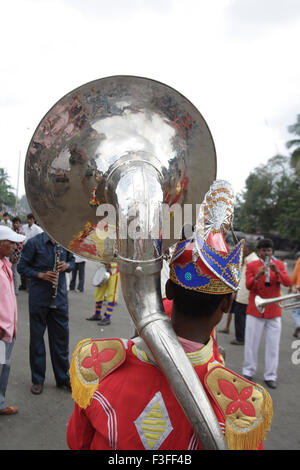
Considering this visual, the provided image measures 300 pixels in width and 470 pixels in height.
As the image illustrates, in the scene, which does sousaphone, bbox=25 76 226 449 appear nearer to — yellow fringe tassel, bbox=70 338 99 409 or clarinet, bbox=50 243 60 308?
yellow fringe tassel, bbox=70 338 99 409

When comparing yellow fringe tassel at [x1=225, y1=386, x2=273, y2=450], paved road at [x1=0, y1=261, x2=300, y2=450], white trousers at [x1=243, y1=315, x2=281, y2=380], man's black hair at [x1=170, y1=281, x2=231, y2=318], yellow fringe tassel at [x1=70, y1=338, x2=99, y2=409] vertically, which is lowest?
paved road at [x1=0, y1=261, x2=300, y2=450]

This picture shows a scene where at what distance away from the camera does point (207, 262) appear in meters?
1.20

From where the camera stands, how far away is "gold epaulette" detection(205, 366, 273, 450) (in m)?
1.13

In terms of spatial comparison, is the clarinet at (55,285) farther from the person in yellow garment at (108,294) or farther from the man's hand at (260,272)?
the person in yellow garment at (108,294)

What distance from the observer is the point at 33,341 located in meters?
3.92

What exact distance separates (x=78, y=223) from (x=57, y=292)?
2.58 meters

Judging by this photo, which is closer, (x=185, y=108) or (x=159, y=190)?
(x=159, y=190)

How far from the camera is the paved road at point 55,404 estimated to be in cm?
318

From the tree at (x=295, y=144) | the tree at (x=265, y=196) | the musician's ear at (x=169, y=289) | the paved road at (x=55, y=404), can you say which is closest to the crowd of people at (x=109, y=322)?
the musician's ear at (x=169, y=289)

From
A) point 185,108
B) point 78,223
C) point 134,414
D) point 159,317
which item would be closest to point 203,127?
point 185,108

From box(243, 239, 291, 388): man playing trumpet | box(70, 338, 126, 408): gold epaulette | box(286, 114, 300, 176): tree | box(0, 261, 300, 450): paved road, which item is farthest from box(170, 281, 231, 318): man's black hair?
box(286, 114, 300, 176): tree

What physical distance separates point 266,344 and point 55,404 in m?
2.68

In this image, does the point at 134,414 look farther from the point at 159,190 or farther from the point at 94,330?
the point at 94,330

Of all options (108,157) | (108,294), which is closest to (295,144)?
(108,294)
